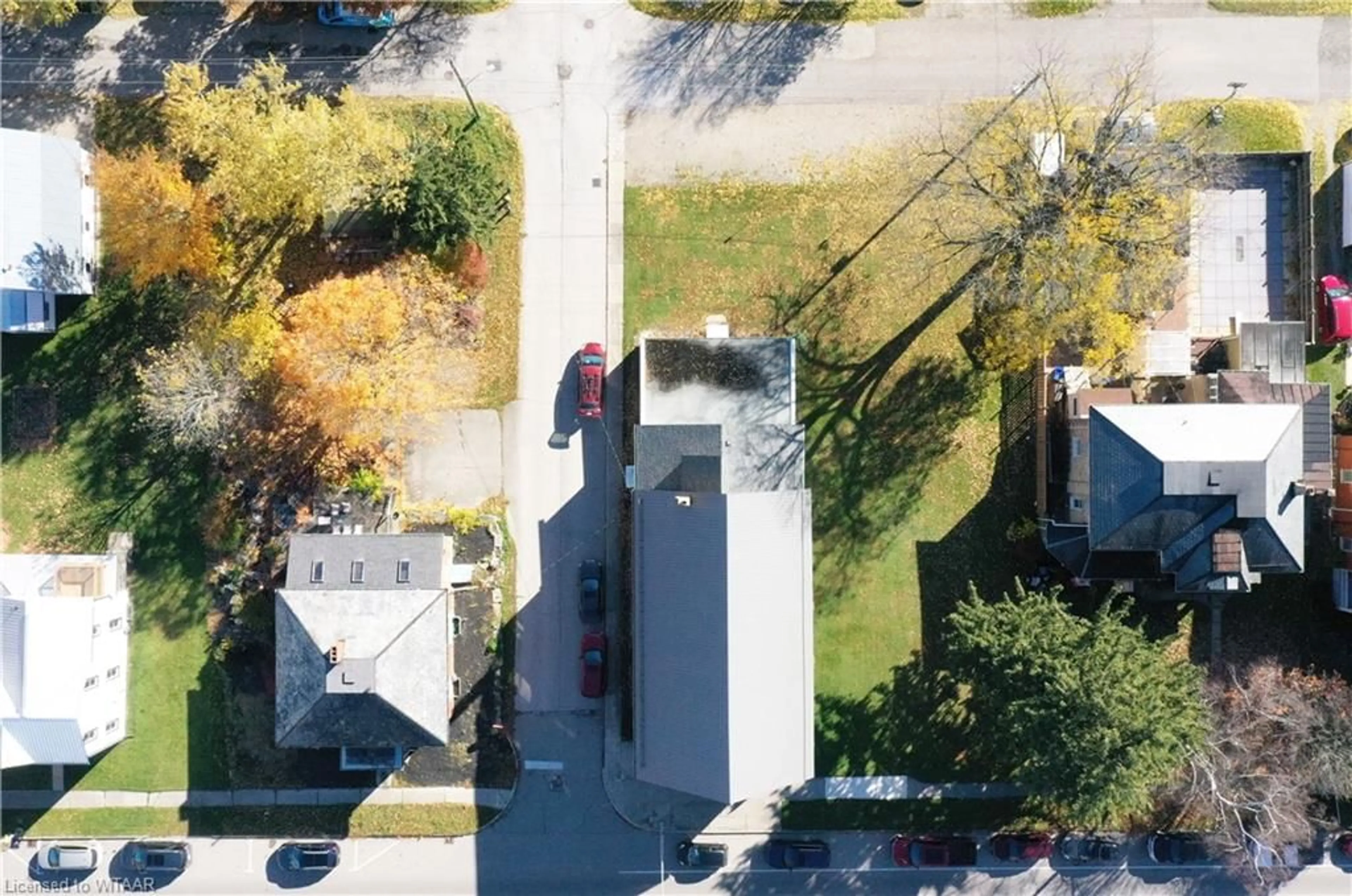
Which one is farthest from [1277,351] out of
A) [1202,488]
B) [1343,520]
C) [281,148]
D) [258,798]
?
[258,798]

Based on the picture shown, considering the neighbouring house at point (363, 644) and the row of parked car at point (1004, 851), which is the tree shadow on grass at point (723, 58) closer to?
the neighbouring house at point (363, 644)

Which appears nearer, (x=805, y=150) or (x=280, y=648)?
(x=280, y=648)

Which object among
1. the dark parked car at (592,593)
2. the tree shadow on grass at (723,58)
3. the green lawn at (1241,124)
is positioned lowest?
the dark parked car at (592,593)

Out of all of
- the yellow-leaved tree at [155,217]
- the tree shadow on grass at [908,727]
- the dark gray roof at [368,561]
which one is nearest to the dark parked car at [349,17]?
the yellow-leaved tree at [155,217]

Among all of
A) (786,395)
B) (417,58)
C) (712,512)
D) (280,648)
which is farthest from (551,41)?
(280,648)

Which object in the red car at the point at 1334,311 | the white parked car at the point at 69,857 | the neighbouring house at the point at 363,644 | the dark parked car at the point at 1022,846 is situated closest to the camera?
the neighbouring house at the point at 363,644

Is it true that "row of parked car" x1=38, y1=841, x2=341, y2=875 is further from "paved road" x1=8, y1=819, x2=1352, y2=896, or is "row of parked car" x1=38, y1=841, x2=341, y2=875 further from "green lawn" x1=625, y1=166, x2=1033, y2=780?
"green lawn" x1=625, y1=166, x2=1033, y2=780

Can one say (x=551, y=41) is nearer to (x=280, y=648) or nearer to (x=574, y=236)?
(x=574, y=236)

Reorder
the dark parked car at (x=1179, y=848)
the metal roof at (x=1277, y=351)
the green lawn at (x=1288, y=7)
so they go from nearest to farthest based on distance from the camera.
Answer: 1. the metal roof at (x=1277, y=351)
2. the dark parked car at (x=1179, y=848)
3. the green lawn at (x=1288, y=7)
